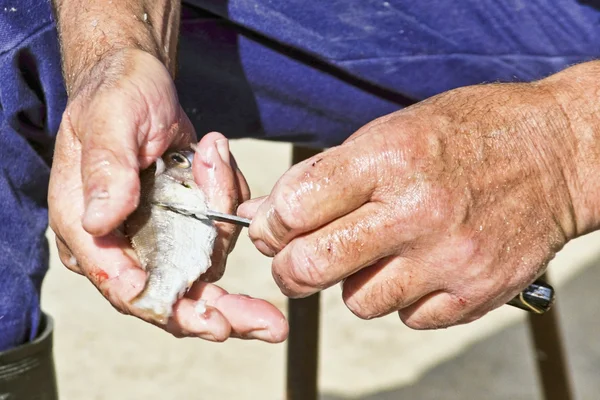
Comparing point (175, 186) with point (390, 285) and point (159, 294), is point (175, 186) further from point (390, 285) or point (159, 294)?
point (390, 285)

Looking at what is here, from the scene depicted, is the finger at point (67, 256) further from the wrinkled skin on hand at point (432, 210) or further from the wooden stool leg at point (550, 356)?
the wooden stool leg at point (550, 356)

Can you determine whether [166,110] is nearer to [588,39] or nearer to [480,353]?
[588,39]

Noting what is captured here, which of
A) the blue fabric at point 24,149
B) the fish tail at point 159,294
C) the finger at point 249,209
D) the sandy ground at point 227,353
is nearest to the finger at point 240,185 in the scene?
the finger at point 249,209

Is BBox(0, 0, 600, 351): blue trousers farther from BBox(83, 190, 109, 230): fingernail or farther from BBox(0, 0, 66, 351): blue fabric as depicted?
BBox(83, 190, 109, 230): fingernail

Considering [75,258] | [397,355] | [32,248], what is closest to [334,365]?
[397,355]

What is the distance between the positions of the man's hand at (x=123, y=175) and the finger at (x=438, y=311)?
19 centimetres

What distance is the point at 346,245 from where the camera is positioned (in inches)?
43.4

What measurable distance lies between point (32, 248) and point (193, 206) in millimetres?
398

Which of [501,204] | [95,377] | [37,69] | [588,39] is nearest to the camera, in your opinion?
[501,204]

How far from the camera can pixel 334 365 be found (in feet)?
8.73

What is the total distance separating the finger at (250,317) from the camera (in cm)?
117

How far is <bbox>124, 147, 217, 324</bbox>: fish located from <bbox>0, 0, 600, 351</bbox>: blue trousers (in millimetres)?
346

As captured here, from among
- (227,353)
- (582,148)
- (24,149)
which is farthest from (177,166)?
(227,353)

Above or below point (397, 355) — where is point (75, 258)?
above
